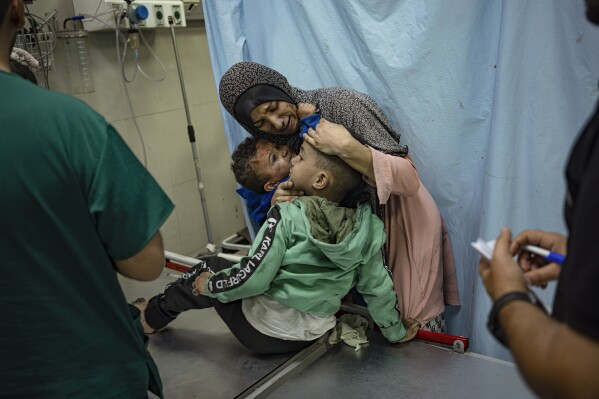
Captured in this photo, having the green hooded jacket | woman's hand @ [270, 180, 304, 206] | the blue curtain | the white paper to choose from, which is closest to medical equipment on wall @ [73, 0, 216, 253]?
the blue curtain

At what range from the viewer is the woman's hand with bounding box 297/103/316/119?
5.94ft

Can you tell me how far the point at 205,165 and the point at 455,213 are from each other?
1.69 metres

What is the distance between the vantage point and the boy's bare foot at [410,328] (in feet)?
5.55

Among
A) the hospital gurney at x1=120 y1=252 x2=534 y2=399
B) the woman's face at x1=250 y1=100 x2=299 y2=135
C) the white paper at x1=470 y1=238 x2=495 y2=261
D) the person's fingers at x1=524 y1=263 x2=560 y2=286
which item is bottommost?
the hospital gurney at x1=120 y1=252 x2=534 y2=399

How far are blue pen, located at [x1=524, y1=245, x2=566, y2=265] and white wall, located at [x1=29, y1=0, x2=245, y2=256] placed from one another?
6.98 ft

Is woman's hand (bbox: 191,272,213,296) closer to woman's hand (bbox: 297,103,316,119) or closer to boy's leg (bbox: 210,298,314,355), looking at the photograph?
boy's leg (bbox: 210,298,314,355)

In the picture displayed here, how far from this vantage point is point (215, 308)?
1.73 m

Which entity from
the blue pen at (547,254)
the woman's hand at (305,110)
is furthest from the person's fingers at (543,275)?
the woman's hand at (305,110)

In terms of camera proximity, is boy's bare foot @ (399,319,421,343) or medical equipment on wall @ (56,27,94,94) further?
medical equipment on wall @ (56,27,94,94)

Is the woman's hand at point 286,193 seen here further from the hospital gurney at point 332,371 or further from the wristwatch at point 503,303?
the wristwatch at point 503,303

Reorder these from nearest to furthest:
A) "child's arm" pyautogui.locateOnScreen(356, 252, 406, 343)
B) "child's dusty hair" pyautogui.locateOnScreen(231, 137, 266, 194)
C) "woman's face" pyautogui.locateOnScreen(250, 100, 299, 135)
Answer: "child's arm" pyautogui.locateOnScreen(356, 252, 406, 343) → "woman's face" pyautogui.locateOnScreen(250, 100, 299, 135) → "child's dusty hair" pyautogui.locateOnScreen(231, 137, 266, 194)

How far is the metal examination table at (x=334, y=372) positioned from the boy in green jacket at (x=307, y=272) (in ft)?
0.22

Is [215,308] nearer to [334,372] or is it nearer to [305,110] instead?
[334,372]

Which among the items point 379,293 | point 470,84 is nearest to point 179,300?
point 379,293
